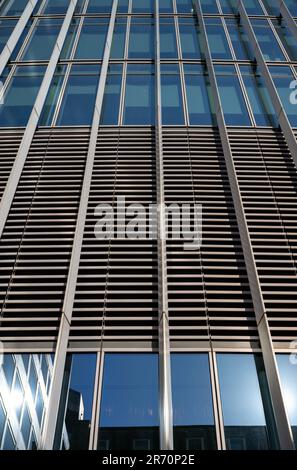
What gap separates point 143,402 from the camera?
16.5 ft

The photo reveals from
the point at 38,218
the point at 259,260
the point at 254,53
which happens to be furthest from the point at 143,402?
the point at 254,53

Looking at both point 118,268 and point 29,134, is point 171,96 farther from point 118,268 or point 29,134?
point 118,268

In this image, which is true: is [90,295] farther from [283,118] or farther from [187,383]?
[283,118]

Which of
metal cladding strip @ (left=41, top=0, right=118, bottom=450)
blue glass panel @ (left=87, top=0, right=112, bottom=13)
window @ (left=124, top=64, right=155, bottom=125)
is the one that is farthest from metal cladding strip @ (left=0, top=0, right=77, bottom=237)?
window @ (left=124, top=64, right=155, bottom=125)

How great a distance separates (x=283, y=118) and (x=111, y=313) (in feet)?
19.0

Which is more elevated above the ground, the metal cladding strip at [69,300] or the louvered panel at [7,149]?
the louvered panel at [7,149]

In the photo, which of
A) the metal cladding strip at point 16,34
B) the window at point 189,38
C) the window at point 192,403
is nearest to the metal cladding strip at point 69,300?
the window at point 192,403

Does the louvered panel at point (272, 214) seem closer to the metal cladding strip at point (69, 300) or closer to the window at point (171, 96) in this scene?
the window at point (171, 96)

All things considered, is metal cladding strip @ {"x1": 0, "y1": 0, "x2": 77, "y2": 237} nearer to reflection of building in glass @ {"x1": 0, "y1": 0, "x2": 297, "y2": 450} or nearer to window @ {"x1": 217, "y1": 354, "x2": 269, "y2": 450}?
reflection of building in glass @ {"x1": 0, "y1": 0, "x2": 297, "y2": 450}

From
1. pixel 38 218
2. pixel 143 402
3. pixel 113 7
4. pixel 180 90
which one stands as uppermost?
pixel 113 7

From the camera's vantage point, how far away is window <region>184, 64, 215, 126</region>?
31.1 ft

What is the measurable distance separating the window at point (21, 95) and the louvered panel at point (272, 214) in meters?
4.69

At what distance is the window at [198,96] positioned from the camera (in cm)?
947

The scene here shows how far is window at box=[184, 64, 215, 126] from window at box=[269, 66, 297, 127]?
166 cm
